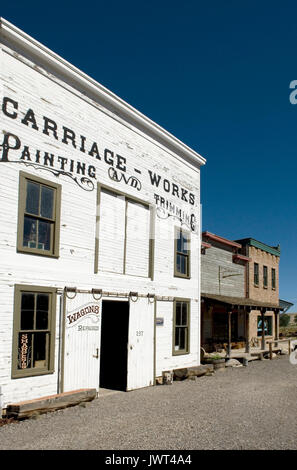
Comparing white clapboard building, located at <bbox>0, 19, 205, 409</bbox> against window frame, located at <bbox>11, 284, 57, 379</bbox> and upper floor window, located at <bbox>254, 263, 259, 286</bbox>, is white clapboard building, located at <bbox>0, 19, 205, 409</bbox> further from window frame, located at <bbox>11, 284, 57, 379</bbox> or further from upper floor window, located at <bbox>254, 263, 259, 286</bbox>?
upper floor window, located at <bbox>254, 263, 259, 286</bbox>

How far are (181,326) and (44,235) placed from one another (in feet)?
23.2

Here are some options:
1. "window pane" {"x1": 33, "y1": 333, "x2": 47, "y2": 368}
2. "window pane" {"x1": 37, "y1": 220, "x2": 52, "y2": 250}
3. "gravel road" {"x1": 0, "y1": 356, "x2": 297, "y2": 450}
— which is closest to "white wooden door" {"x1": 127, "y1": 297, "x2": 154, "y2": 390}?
"gravel road" {"x1": 0, "y1": 356, "x2": 297, "y2": 450}

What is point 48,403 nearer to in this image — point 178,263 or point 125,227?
point 125,227

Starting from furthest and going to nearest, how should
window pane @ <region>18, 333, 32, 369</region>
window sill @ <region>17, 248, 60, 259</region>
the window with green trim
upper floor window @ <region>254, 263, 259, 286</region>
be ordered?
upper floor window @ <region>254, 263, 259, 286</region> → the window with green trim → window sill @ <region>17, 248, 60, 259</region> → window pane @ <region>18, 333, 32, 369</region>

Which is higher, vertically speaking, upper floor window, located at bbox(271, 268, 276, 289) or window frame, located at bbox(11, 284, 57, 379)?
upper floor window, located at bbox(271, 268, 276, 289)

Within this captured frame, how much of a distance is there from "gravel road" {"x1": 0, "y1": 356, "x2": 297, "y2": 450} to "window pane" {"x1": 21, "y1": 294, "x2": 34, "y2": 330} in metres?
2.03

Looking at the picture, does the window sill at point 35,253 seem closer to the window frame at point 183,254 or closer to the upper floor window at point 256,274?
the window frame at point 183,254

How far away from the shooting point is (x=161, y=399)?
39.0 ft

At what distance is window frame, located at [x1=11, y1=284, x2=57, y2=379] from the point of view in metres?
9.82

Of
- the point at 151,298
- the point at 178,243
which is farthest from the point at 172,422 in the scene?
the point at 178,243

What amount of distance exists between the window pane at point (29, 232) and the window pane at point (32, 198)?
216mm

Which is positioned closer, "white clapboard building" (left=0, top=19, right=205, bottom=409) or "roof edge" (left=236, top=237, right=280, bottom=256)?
"white clapboard building" (left=0, top=19, right=205, bottom=409)

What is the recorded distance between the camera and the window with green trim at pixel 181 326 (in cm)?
1566
